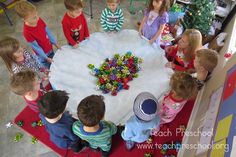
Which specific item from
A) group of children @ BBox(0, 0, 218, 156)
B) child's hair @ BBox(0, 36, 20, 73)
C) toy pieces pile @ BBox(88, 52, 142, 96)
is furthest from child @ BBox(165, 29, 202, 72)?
child's hair @ BBox(0, 36, 20, 73)

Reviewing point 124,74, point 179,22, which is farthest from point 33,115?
point 179,22

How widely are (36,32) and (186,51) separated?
1826mm

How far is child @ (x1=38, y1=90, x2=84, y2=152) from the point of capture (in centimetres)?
209

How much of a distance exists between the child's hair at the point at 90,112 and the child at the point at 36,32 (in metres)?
1.16

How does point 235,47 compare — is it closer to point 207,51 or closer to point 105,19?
point 207,51

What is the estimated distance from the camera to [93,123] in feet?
6.70

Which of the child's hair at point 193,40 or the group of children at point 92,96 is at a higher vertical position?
the child's hair at point 193,40

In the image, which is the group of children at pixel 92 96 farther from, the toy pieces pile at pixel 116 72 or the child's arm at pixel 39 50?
the toy pieces pile at pixel 116 72

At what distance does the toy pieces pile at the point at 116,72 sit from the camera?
2789mm

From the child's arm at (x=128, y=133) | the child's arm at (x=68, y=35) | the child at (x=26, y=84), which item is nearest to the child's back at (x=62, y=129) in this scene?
the child at (x=26, y=84)

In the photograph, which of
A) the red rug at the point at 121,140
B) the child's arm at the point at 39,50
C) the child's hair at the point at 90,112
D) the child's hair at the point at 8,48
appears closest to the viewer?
the child's hair at the point at 90,112

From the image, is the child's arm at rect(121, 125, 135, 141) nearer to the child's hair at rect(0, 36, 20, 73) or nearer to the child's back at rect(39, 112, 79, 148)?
the child's back at rect(39, 112, 79, 148)

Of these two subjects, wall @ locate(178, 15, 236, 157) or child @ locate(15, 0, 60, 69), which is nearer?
wall @ locate(178, 15, 236, 157)

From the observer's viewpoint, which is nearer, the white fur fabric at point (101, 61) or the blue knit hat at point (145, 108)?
the blue knit hat at point (145, 108)
